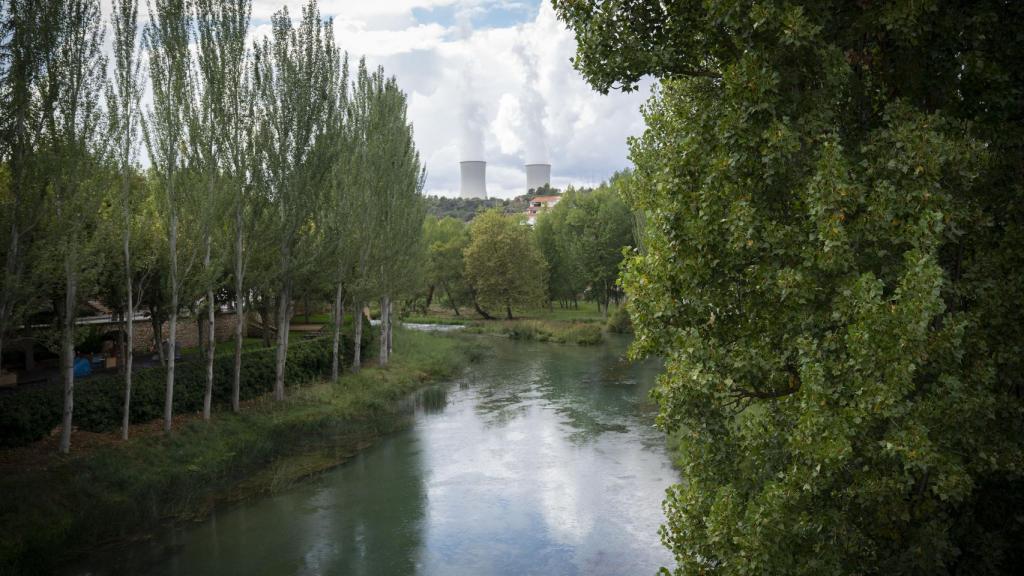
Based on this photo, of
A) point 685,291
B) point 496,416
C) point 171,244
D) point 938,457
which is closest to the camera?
point 938,457

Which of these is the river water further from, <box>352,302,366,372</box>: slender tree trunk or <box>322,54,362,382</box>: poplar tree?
<box>322,54,362,382</box>: poplar tree

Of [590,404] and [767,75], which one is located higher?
[767,75]

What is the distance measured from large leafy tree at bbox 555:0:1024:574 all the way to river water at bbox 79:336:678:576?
6.10 m

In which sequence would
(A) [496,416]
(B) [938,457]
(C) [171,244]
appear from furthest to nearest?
(A) [496,416], (C) [171,244], (B) [938,457]

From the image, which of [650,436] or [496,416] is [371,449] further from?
[650,436]

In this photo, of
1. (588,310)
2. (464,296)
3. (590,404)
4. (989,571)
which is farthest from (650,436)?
(588,310)

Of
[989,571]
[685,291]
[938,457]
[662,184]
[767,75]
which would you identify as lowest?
[989,571]

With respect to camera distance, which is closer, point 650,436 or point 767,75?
point 767,75

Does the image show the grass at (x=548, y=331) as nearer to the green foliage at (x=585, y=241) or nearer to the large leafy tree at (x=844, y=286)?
the green foliage at (x=585, y=241)

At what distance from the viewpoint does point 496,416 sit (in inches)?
923

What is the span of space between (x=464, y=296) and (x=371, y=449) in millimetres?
40113

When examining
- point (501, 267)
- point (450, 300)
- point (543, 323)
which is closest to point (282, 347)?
point (543, 323)

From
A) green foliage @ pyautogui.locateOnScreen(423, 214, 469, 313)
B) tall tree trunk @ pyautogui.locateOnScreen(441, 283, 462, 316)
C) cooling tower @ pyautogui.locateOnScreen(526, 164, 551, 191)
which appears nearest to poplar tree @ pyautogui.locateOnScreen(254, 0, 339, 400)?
green foliage @ pyautogui.locateOnScreen(423, 214, 469, 313)

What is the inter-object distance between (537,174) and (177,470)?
13919 centimetres
